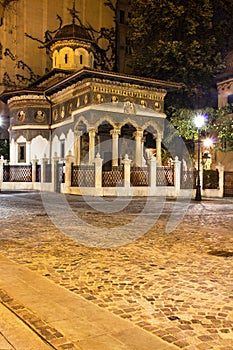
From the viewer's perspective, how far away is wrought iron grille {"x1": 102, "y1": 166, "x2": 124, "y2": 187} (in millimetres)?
22289

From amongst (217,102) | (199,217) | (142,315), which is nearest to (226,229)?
(199,217)

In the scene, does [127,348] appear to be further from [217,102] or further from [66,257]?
[217,102]

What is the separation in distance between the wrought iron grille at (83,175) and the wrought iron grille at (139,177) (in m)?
2.39

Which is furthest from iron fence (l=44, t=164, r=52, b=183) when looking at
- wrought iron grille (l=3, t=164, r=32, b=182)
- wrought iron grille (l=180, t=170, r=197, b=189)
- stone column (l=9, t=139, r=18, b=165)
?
wrought iron grille (l=180, t=170, r=197, b=189)

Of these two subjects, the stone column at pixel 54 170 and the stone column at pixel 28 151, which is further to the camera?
the stone column at pixel 28 151

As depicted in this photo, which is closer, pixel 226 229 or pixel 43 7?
pixel 226 229

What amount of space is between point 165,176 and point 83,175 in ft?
16.1

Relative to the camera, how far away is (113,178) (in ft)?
73.7

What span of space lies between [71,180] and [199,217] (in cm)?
1200

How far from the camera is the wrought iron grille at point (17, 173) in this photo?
93.8 ft

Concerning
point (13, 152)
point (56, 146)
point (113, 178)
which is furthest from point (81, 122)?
point (13, 152)

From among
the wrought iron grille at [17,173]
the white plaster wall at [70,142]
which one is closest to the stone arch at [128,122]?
the white plaster wall at [70,142]

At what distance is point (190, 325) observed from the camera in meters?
3.59

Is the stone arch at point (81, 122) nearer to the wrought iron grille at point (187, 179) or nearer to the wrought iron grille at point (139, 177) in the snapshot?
the wrought iron grille at point (139, 177)
